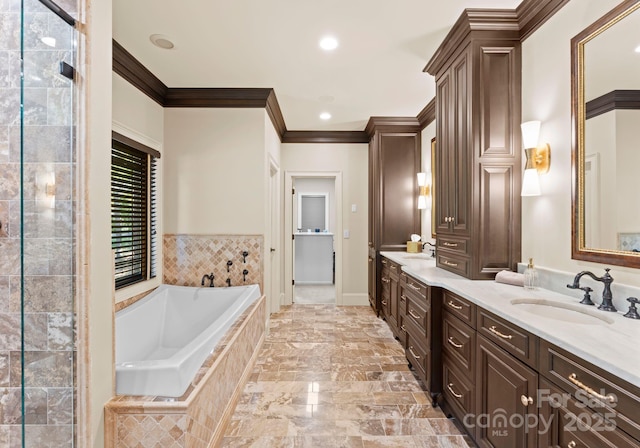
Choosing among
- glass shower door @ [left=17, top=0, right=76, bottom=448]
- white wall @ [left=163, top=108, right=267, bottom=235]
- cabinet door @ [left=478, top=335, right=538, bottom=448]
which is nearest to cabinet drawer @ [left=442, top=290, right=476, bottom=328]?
cabinet door @ [left=478, top=335, right=538, bottom=448]

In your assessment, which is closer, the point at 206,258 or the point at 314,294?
the point at 206,258

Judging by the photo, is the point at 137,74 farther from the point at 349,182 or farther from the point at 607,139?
the point at 607,139

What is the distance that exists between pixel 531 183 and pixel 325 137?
11.2 ft

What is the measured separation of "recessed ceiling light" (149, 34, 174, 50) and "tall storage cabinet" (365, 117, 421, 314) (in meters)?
2.69

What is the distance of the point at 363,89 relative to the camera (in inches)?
135

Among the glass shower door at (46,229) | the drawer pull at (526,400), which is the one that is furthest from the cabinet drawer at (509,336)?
the glass shower door at (46,229)

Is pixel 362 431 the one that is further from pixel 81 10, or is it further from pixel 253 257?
pixel 81 10

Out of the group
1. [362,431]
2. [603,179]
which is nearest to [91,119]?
[362,431]

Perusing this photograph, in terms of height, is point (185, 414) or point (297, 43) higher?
point (297, 43)

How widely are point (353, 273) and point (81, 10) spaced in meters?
4.39

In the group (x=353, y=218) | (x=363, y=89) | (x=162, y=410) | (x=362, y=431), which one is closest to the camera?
(x=162, y=410)

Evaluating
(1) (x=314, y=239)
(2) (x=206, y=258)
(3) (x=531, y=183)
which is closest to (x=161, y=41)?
(2) (x=206, y=258)

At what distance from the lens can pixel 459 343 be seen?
1966 millimetres

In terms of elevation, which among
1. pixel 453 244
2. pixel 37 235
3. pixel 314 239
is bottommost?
pixel 314 239
